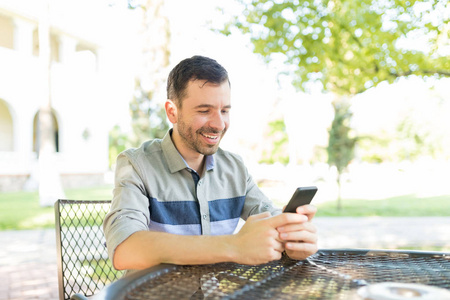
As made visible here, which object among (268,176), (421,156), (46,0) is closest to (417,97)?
(421,156)

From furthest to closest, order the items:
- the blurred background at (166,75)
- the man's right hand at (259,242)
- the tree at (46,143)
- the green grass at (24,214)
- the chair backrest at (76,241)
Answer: the tree at (46,143), the green grass at (24,214), the blurred background at (166,75), the chair backrest at (76,241), the man's right hand at (259,242)

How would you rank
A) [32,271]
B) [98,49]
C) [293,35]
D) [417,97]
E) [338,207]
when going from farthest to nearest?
[417,97] → [98,49] → [338,207] → [293,35] → [32,271]

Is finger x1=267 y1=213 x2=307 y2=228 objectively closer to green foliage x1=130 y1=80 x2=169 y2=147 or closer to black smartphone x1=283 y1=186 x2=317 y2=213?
black smartphone x1=283 y1=186 x2=317 y2=213

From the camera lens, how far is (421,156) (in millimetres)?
43094

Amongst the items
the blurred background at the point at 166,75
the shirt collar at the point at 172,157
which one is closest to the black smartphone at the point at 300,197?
the shirt collar at the point at 172,157

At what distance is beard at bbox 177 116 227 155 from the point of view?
4.99 feet

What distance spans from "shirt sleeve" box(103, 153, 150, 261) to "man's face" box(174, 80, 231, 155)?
0.24 m

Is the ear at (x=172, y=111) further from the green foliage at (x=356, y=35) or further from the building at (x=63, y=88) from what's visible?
the building at (x=63, y=88)

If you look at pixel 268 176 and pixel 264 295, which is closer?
pixel 264 295

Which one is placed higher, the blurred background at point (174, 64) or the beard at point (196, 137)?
the blurred background at point (174, 64)

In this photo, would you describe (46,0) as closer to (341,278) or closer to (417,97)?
(341,278)

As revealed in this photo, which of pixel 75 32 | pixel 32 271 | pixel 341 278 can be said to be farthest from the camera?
pixel 75 32

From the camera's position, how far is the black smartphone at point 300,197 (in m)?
1.02

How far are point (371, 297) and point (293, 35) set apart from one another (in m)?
5.32
